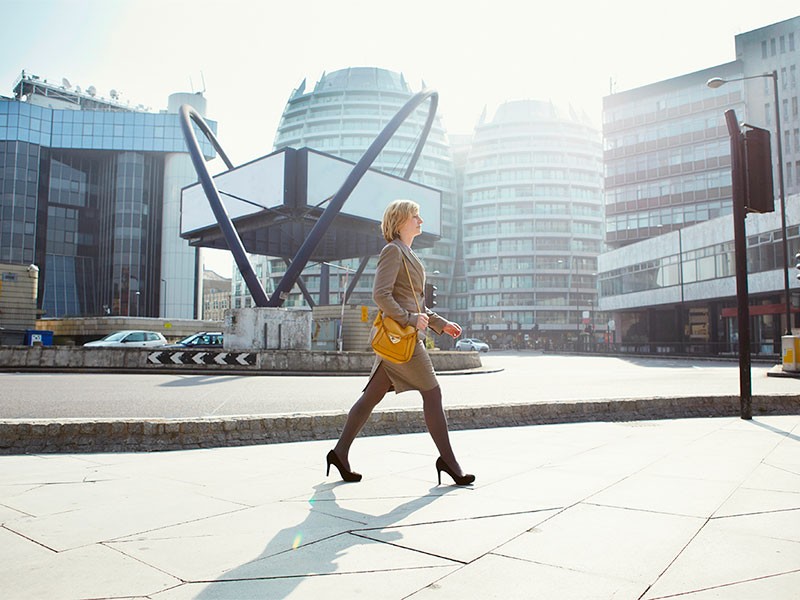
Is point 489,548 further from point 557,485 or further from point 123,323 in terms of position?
point 123,323

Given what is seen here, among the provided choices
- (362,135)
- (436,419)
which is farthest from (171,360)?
(362,135)

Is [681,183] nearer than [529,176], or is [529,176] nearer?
[681,183]

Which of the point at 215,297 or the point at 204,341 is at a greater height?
the point at 215,297

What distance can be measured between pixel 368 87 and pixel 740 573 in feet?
364

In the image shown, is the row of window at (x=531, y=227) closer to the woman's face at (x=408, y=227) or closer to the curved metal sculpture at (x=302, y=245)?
the curved metal sculpture at (x=302, y=245)

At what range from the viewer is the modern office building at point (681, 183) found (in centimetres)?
4512

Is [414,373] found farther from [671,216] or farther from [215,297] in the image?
[215,297]

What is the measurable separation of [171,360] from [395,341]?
56.9 ft

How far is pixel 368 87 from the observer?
107m

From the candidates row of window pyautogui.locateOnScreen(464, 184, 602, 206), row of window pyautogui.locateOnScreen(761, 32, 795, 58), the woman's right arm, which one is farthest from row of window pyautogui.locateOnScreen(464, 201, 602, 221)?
the woman's right arm

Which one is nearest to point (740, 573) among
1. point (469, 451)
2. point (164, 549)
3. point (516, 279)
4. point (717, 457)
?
point (164, 549)

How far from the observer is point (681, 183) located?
2307 inches

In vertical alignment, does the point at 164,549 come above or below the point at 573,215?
below

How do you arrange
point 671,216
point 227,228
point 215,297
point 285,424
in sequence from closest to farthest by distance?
point 285,424, point 227,228, point 671,216, point 215,297
